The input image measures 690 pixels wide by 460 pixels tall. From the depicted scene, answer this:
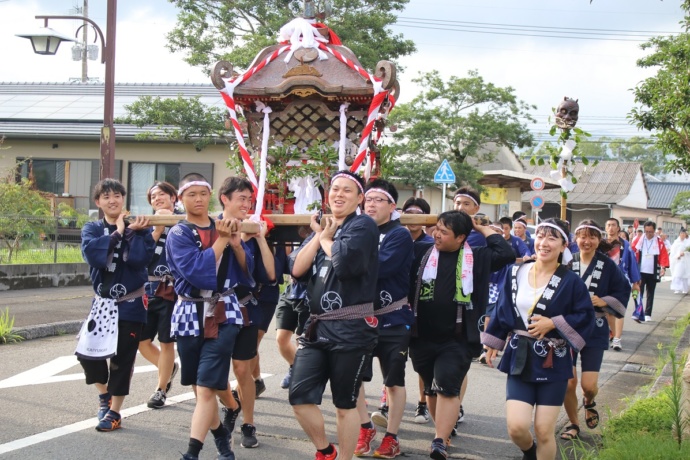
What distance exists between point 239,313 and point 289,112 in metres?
2.63

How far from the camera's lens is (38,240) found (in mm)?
16281

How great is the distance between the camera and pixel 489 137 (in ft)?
86.6

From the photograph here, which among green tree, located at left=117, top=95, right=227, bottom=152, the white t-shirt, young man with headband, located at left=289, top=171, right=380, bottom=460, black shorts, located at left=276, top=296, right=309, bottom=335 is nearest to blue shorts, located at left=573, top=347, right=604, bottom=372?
the white t-shirt

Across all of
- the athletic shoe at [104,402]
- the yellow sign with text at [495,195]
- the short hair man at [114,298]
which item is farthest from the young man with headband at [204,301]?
Answer: the yellow sign with text at [495,195]

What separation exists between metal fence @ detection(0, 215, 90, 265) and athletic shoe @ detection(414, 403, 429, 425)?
11121mm

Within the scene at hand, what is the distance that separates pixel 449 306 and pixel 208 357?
192cm

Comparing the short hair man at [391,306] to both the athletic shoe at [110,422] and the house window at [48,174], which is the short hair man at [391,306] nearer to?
the athletic shoe at [110,422]

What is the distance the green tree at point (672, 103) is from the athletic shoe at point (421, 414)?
232 inches

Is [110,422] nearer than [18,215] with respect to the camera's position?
Yes

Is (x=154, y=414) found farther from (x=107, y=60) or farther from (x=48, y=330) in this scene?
(x=107, y=60)

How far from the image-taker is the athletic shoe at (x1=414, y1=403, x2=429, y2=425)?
7.37 m

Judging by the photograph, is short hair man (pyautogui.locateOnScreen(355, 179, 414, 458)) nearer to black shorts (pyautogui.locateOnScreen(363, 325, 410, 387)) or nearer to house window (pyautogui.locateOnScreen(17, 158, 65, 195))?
black shorts (pyautogui.locateOnScreen(363, 325, 410, 387))

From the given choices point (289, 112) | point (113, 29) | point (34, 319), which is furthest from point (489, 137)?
point (289, 112)

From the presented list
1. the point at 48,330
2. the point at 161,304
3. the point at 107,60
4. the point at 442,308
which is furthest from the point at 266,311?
the point at 107,60
